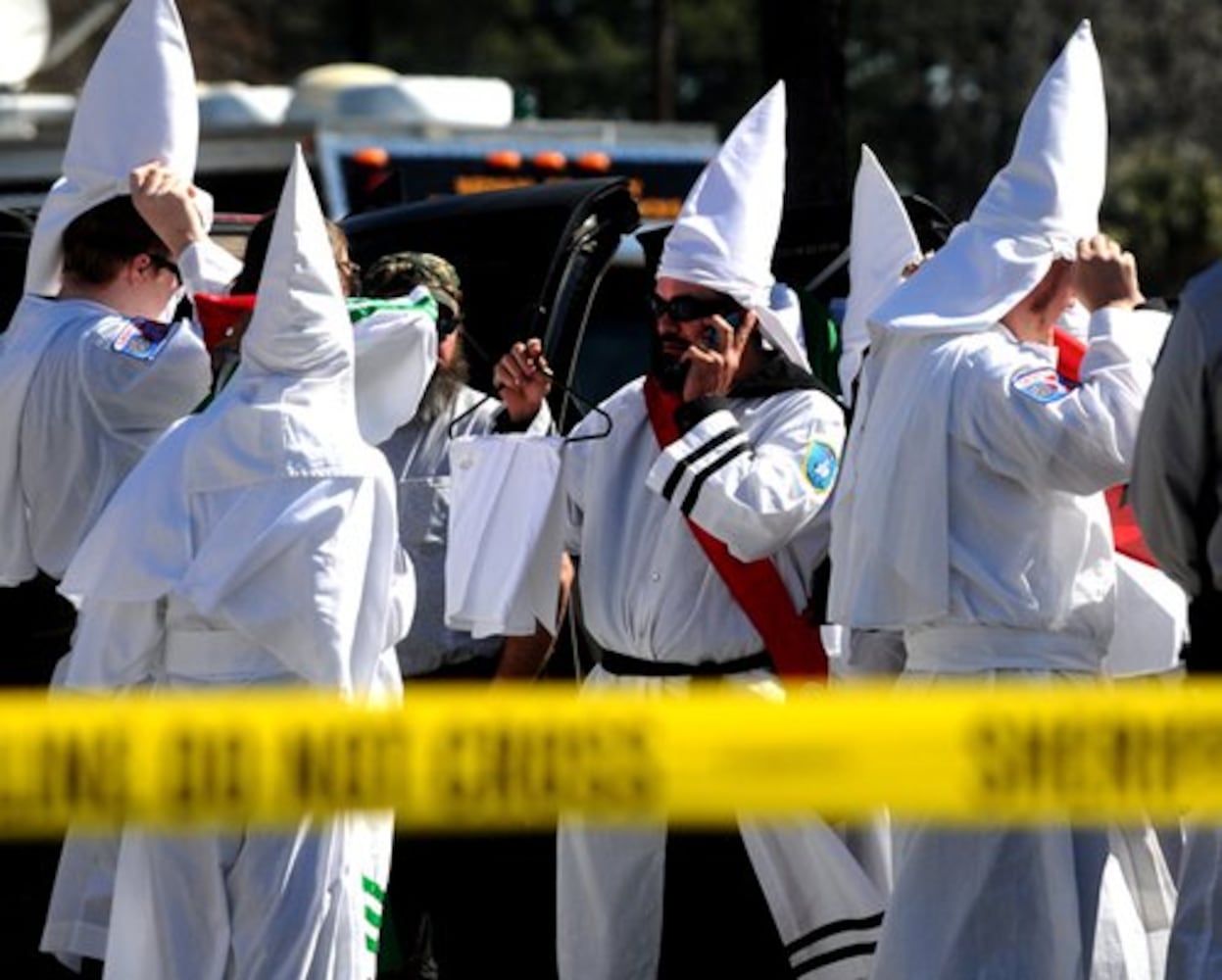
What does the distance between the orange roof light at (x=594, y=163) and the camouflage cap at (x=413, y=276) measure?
6.40 m

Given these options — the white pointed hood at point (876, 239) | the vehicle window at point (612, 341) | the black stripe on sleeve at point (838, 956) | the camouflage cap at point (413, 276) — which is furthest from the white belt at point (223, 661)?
the vehicle window at point (612, 341)

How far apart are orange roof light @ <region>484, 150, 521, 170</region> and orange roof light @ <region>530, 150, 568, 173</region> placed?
91mm

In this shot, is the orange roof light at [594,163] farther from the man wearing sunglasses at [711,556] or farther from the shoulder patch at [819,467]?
the shoulder patch at [819,467]

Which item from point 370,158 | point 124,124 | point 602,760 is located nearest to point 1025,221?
point 124,124

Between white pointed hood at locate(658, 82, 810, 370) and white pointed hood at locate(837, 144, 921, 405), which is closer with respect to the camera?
white pointed hood at locate(658, 82, 810, 370)

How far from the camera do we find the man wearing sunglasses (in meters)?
8.24

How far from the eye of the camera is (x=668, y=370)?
8.41 metres

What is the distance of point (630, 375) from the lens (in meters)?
10.3

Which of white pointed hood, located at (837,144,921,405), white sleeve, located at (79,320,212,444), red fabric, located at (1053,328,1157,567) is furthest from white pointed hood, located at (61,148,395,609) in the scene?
white pointed hood, located at (837,144,921,405)

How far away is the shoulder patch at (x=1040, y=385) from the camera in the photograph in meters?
7.44

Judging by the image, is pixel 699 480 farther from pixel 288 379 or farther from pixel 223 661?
pixel 223 661

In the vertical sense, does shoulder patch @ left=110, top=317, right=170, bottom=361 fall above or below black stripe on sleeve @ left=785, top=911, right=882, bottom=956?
above

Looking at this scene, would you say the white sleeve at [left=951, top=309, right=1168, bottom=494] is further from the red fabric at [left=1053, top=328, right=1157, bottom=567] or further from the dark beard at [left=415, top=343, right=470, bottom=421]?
the dark beard at [left=415, top=343, right=470, bottom=421]

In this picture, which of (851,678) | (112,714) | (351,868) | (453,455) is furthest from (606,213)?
(112,714)
